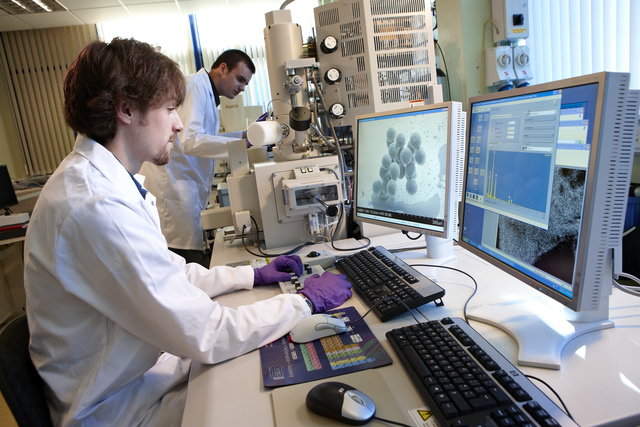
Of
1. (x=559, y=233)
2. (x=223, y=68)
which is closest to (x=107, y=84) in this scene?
(x=559, y=233)

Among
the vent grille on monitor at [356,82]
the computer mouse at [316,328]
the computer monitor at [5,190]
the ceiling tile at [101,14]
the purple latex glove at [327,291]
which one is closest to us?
the computer mouse at [316,328]

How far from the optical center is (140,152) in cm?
100

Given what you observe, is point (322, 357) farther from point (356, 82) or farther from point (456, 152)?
point (356, 82)

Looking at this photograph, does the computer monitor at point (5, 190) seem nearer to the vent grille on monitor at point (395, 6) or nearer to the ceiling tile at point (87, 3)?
the ceiling tile at point (87, 3)

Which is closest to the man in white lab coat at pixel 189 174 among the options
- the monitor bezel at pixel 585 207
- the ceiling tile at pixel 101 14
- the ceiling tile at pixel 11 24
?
the monitor bezel at pixel 585 207

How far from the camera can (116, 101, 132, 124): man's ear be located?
0.91 metres

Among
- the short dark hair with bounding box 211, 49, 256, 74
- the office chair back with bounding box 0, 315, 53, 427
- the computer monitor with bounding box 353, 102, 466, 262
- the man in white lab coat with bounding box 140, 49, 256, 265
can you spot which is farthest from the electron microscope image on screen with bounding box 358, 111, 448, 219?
the short dark hair with bounding box 211, 49, 256, 74

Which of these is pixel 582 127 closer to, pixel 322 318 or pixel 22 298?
pixel 322 318

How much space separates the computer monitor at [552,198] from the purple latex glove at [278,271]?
517mm

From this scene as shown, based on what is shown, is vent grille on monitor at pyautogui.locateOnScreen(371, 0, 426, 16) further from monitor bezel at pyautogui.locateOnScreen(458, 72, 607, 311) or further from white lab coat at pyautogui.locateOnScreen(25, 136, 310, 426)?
white lab coat at pyautogui.locateOnScreen(25, 136, 310, 426)

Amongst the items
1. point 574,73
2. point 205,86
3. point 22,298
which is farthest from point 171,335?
point 22,298

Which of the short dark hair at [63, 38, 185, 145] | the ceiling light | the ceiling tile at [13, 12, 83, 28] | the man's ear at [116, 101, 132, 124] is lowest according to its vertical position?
the man's ear at [116, 101, 132, 124]

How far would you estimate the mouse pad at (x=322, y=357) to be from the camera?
727mm

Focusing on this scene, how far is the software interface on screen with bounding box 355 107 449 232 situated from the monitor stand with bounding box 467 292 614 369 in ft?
0.91
